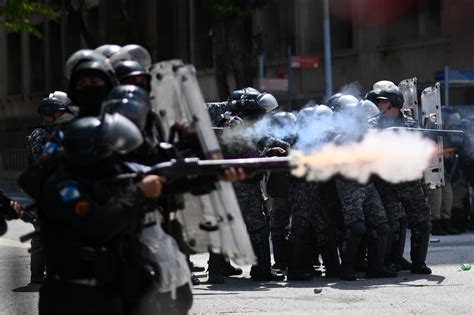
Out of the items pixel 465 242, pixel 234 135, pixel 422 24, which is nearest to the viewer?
pixel 234 135

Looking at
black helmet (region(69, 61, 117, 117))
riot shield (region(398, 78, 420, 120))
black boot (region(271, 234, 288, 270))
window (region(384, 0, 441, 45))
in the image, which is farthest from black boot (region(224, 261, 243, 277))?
window (region(384, 0, 441, 45))

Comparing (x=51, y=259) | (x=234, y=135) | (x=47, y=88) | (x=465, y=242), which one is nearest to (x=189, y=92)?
(x=51, y=259)

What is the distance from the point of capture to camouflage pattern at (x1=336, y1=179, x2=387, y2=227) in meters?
10.3

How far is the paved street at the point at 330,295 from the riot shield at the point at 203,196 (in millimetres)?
3252

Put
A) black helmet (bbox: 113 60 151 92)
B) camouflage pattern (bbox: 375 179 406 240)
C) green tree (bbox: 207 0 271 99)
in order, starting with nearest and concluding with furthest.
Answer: black helmet (bbox: 113 60 151 92), camouflage pattern (bbox: 375 179 406 240), green tree (bbox: 207 0 271 99)

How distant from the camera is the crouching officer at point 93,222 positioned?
4.92m

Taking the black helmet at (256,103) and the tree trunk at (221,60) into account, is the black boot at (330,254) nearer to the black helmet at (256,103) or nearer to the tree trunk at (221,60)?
the black helmet at (256,103)

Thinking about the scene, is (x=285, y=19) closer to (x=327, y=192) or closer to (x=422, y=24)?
(x=422, y=24)

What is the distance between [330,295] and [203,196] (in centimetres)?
436

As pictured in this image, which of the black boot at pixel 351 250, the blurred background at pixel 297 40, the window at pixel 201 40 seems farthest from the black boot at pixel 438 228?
the window at pixel 201 40

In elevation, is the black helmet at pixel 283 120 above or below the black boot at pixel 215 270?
above

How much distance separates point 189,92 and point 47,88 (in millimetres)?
41283

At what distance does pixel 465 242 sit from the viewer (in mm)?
14086

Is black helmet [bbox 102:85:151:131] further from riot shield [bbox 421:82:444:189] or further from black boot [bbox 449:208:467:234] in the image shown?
black boot [bbox 449:208:467:234]
